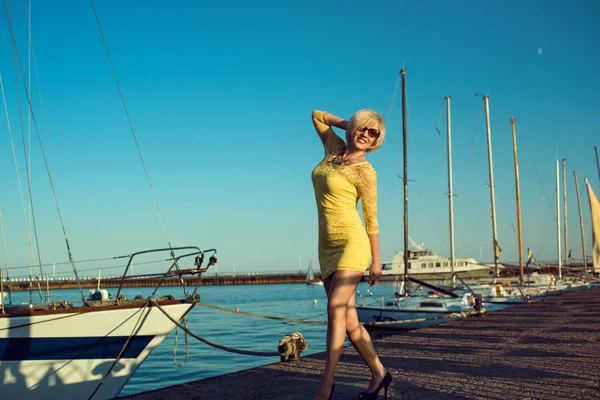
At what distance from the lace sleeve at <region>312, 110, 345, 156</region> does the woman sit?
99mm

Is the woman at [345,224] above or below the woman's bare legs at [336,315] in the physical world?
above

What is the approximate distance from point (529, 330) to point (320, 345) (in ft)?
43.4

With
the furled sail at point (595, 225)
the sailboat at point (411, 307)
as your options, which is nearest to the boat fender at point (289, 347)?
the sailboat at point (411, 307)

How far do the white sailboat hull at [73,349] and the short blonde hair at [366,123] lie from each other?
5627 millimetres

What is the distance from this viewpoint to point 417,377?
4664mm

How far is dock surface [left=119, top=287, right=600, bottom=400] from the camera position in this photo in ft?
13.4

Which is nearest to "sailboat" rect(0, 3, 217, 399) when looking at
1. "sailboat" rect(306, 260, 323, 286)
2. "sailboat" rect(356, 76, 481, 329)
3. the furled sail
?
"sailboat" rect(356, 76, 481, 329)

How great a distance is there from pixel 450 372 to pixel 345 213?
2470 mm

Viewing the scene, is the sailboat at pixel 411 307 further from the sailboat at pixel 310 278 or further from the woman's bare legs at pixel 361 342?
the sailboat at pixel 310 278

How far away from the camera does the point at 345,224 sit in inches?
131

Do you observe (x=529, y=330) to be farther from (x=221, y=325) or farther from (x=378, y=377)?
(x=221, y=325)

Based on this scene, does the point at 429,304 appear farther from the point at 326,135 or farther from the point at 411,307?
the point at 326,135

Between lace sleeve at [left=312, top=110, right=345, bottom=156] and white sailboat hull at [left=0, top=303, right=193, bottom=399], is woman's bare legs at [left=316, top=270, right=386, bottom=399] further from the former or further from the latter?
white sailboat hull at [left=0, top=303, right=193, bottom=399]

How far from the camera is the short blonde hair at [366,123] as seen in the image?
11.1 ft
